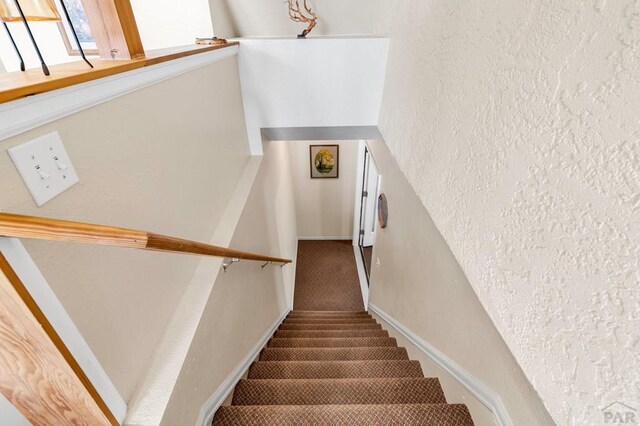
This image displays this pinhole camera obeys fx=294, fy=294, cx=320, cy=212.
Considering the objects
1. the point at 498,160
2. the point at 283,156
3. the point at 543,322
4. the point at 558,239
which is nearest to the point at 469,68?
the point at 498,160

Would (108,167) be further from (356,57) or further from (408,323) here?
(356,57)

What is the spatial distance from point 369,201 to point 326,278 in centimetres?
150

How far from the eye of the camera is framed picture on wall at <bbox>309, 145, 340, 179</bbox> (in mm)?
5062

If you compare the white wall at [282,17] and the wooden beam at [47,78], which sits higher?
the white wall at [282,17]

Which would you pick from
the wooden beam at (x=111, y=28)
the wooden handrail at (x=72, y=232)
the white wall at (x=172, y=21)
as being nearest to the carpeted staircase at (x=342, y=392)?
the wooden handrail at (x=72, y=232)

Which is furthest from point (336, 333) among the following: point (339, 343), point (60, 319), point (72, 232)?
point (72, 232)

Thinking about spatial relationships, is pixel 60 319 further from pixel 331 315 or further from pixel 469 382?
pixel 331 315

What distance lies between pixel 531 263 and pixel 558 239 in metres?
0.11

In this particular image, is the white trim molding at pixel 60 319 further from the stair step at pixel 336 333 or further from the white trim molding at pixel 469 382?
the stair step at pixel 336 333

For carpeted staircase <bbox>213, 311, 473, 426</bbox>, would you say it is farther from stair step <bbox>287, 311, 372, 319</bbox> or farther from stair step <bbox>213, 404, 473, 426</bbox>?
Result: stair step <bbox>287, 311, 372, 319</bbox>

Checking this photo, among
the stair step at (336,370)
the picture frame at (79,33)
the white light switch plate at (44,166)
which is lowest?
the stair step at (336,370)

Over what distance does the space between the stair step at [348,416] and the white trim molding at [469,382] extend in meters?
0.13

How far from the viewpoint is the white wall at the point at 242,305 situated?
104 cm

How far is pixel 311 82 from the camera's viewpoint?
8.13 feet
